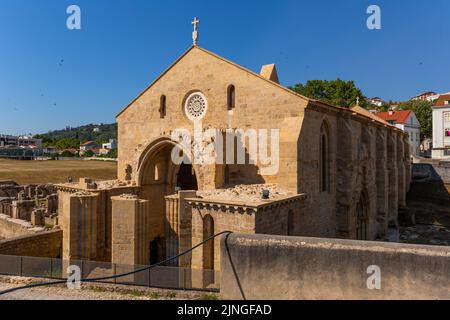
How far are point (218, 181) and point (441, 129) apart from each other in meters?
58.6

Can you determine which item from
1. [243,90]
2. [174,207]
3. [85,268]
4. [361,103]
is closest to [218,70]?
[243,90]

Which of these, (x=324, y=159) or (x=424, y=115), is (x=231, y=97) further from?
(x=424, y=115)

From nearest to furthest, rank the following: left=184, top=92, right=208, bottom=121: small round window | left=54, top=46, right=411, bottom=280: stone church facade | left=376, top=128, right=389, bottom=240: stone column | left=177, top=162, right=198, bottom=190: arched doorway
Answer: left=54, top=46, right=411, bottom=280: stone church facade → left=184, top=92, right=208, bottom=121: small round window → left=177, top=162, right=198, bottom=190: arched doorway → left=376, top=128, right=389, bottom=240: stone column

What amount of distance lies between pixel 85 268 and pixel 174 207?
4.59m

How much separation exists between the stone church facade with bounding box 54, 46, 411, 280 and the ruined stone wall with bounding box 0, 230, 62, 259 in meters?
1.83

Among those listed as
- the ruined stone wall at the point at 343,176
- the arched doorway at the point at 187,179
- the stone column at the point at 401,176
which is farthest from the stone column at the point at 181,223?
the stone column at the point at 401,176

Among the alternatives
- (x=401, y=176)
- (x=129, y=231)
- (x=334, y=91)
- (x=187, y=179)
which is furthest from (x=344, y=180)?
(x=334, y=91)

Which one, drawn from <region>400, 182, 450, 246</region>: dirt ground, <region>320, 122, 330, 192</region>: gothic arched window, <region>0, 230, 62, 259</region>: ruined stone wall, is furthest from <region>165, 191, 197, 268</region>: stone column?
<region>400, 182, 450, 246</region>: dirt ground

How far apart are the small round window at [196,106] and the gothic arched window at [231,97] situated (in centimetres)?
159

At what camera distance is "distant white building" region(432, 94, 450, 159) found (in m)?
57.1

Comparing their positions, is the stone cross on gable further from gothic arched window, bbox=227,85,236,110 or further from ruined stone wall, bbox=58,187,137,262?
ruined stone wall, bbox=58,187,137,262
